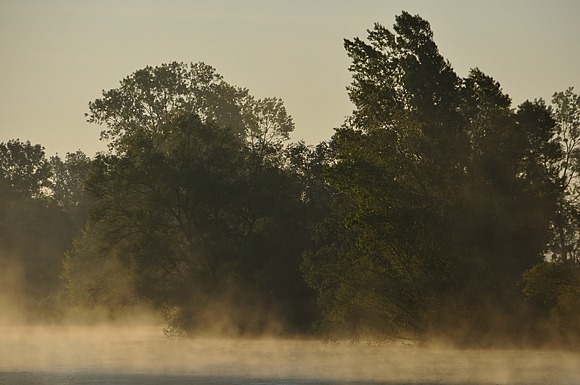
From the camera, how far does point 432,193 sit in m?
63.8

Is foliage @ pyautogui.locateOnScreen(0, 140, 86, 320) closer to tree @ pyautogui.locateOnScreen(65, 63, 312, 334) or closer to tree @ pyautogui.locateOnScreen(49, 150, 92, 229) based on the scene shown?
tree @ pyautogui.locateOnScreen(49, 150, 92, 229)

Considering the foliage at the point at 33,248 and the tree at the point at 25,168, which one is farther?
the tree at the point at 25,168

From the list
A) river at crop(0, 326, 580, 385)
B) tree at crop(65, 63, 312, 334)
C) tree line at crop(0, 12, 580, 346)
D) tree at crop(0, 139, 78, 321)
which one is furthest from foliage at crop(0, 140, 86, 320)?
river at crop(0, 326, 580, 385)

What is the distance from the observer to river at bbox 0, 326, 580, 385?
45406mm

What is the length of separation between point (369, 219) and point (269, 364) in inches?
469

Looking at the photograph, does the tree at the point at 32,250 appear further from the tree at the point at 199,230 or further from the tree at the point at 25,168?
the tree at the point at 199,230

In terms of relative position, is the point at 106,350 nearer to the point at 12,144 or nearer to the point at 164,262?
the point at 164,262

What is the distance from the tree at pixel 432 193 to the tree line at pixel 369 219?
3.1 inches

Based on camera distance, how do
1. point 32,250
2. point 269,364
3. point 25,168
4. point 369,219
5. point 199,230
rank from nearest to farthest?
point 269,364 < point 369,219 < point 199,230 < point 32,250 < point 25,168

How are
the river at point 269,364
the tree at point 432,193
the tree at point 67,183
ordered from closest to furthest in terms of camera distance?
the river at point 269,364 < the tree at point 432,193 < the tree at point 67,183

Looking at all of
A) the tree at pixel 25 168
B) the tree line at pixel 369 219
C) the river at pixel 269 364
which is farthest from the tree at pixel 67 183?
the river at pixel 269 364

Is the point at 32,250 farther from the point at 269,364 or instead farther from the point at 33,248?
the point at 269,364

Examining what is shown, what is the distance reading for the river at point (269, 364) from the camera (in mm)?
45406

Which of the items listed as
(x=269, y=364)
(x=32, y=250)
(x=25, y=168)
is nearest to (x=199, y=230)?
(x=269, y=364)
